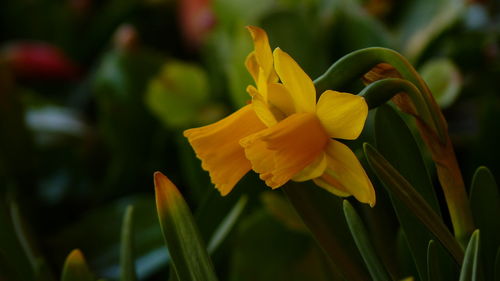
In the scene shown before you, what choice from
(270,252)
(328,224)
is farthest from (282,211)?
(328,224)

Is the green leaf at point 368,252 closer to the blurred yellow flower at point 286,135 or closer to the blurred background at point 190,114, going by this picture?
the blurred yellow flower at point 286,135

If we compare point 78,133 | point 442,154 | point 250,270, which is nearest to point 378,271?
point 442,154

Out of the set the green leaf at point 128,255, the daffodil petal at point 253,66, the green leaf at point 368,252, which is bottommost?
the green leaf at point 368,252

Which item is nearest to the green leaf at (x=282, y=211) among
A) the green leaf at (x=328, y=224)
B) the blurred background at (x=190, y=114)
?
the blurred background at (x=190, y=114)

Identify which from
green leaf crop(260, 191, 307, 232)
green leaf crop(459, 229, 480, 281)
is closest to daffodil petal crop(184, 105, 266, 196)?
green leaf crop(459, 229, 480, 281)

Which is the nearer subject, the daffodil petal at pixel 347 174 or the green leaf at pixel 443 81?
the daffodil petal at pixel 347 174

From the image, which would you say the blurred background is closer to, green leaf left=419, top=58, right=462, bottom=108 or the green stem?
green leaf left=419, top=58, right=462, bottom=108

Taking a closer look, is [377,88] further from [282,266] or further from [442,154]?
[282,266]
